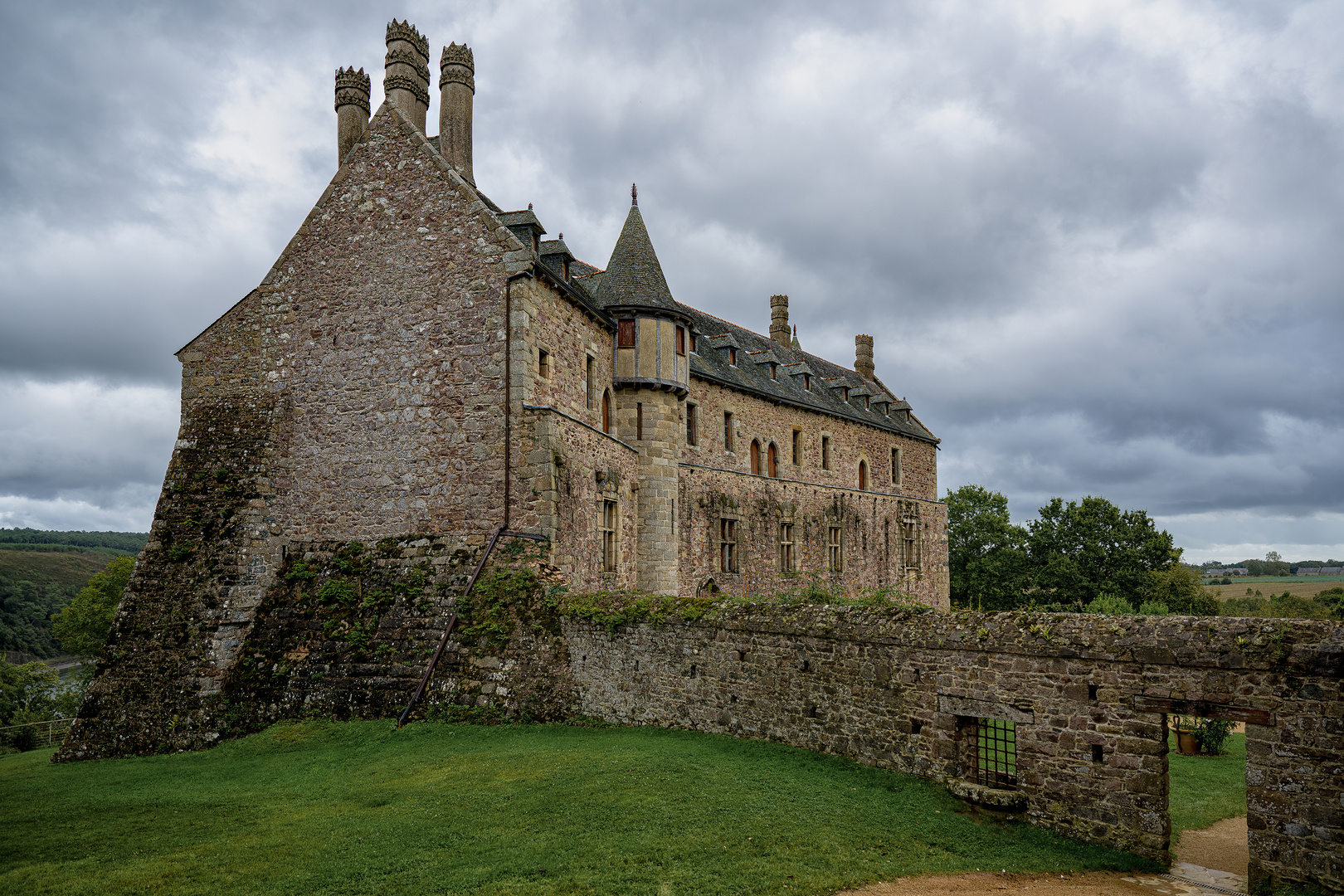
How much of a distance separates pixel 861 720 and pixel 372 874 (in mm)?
6682

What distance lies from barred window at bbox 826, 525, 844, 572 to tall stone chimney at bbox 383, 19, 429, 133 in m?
21.7

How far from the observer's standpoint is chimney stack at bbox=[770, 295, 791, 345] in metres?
39.5

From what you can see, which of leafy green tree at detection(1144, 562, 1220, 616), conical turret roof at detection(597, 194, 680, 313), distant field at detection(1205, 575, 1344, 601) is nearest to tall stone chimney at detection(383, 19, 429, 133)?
conical turret roof at detection(597, 194, 680, 313)

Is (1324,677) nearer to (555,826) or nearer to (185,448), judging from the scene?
(555,826)

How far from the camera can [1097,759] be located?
9539mm

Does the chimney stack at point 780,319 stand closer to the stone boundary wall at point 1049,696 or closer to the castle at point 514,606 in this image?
the castle at point 514,606

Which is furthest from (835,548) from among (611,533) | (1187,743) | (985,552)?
(985,552)

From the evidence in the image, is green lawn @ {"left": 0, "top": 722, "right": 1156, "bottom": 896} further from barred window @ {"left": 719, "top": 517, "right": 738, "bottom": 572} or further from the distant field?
the distant field

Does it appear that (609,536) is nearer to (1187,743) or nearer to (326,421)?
(326,421)

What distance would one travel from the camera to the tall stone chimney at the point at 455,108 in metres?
21.0

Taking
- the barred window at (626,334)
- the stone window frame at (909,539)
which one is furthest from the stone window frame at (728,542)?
the stone window frame at (909,539)

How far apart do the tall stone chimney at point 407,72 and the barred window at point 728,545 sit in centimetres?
1548

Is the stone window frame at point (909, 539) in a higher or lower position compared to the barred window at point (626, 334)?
lower

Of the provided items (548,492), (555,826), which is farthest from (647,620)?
(555,826)
